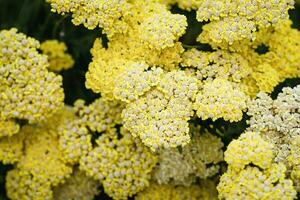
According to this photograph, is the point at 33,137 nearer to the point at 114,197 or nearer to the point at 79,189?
the point at 79,189

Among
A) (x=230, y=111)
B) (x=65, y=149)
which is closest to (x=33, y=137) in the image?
(x=65, y=149)

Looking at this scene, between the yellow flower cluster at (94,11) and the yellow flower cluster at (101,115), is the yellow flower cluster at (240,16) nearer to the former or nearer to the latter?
the yellow flower cluster at (94,11)

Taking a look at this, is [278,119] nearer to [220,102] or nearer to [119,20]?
[220,102]

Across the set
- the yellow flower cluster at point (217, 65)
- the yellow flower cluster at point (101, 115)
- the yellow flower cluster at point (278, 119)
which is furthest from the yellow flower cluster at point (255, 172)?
the yellow flower cluster at point (101, 115)

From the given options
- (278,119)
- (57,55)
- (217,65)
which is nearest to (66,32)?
(57,55)

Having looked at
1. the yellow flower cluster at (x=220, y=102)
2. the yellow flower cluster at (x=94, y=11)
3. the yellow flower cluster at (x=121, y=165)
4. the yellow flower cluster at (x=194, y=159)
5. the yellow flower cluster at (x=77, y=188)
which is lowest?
the yellow flower cluster at (x=77, y=188)

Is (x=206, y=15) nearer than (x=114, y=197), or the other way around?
(x=206, y=15)

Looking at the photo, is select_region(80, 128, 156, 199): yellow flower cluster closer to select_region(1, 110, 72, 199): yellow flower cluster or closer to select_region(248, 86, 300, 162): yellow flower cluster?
select_region(1, 110, 72, 199): yellow flower cluster
